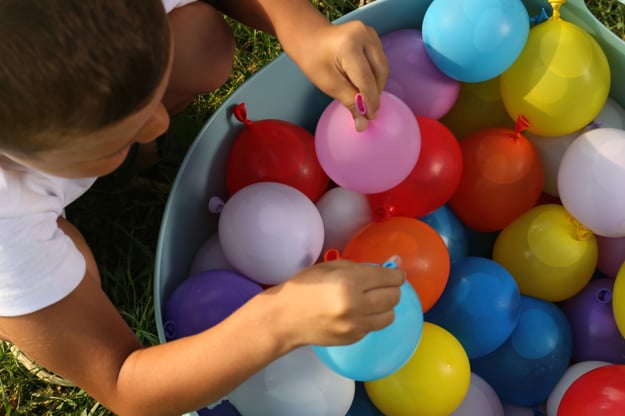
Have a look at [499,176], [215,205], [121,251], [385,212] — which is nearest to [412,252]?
[385,212]

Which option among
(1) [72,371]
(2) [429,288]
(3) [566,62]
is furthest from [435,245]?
(1) [72,371]

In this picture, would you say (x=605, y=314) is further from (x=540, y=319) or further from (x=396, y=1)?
(x=396, y=1)

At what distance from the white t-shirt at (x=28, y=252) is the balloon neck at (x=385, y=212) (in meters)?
0.40

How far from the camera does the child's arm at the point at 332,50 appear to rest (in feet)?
2.89

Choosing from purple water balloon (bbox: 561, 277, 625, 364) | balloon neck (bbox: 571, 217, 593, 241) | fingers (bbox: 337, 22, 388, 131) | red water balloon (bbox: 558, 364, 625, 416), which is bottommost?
purple water balloon (bbox: 561, 277, 625, 364)

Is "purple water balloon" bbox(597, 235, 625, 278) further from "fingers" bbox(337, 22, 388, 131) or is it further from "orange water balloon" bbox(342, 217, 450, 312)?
"fingers" bbox(337, 22, 388, 131)

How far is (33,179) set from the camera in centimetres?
82

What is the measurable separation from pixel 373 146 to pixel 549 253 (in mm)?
303

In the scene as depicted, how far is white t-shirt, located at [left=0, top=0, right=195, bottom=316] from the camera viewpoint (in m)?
0.77

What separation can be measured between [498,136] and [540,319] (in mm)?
263

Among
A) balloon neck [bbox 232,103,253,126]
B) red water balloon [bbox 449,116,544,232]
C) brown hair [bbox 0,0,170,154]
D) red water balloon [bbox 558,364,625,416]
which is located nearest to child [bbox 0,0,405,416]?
brown hair [bbox 0,0,170,154]

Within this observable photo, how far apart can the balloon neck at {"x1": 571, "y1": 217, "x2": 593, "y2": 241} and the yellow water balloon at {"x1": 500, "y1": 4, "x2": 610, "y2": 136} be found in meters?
0.14

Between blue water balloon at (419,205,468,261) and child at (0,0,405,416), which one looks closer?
child at (0,0,405,416)

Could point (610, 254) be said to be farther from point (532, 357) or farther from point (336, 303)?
point (336, 303)
